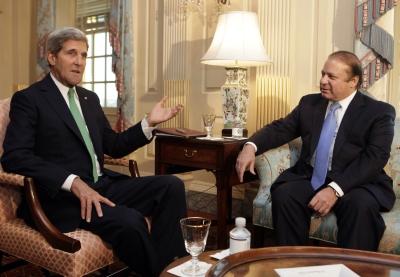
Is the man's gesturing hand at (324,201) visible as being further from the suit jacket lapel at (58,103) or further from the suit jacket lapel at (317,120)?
the suit jacket lapel at (58,103)

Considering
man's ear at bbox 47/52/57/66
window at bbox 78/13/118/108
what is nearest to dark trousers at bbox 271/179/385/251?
man's ear at bbox 47/52/57/66

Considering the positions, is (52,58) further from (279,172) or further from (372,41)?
(372,41)

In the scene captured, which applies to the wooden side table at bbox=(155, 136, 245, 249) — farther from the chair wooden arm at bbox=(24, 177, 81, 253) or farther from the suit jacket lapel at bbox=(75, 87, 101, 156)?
the chair wooden arm at bbox=(24, 177, 81, 253)

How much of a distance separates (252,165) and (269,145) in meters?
0.16

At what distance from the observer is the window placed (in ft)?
14.9

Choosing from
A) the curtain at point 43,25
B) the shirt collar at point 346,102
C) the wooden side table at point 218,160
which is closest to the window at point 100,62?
the curtain at point 43,25

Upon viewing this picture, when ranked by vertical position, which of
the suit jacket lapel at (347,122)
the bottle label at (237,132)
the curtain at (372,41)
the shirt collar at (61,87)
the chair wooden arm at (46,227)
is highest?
the curtain at (372,41)

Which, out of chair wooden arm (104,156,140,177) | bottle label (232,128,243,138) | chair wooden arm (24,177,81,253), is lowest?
chair wooden arm (24,177,81,253)

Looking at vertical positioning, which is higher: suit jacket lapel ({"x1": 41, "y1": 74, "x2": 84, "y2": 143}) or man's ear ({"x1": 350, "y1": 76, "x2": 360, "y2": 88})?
man's ear ({"x1": 350, "y1": 76, "x2": 360, "y2": 88})

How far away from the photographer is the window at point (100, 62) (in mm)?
4551

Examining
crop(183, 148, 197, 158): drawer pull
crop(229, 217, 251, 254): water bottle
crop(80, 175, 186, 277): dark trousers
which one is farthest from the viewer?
crop(183, 148, 197, 158): drawer pull

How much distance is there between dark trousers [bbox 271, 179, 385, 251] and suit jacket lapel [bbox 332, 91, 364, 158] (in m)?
0.23

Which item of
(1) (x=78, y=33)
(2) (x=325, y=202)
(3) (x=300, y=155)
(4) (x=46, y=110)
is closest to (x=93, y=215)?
(4) (x=46, y=110)

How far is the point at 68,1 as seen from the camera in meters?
4.75
